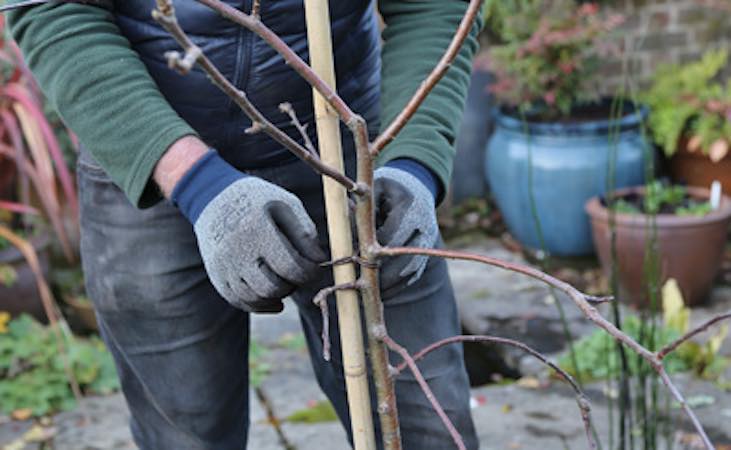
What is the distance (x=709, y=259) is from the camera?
385 centimetres

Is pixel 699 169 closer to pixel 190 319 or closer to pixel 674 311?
pixel 674 311

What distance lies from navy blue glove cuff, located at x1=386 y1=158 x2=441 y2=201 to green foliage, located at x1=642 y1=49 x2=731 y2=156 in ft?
10.1

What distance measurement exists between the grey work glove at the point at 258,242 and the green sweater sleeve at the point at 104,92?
0.17m

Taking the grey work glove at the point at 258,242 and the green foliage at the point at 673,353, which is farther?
the green foliage at the point at 673,353

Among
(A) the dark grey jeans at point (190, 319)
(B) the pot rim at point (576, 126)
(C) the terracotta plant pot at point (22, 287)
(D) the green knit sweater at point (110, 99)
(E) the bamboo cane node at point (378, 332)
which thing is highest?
(D) the green knit sweater at point (110, 99)

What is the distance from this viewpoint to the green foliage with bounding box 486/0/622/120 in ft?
14.4

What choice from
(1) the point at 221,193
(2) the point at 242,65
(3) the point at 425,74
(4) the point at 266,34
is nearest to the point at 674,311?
(3) the point at 425,74

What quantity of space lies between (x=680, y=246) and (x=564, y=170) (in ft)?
2.48

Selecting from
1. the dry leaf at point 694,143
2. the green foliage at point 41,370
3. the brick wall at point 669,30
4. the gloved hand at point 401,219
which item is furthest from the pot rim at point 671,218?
the gloved hand at point 401,219

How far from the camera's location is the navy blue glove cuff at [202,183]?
132cm

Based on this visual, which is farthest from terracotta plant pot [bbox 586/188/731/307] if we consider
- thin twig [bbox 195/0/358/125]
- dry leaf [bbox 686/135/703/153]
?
thin twig [bbox 195/0/358/125]

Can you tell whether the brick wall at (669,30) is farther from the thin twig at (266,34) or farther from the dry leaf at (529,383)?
the thin twig at (266,34)

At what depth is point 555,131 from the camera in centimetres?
446

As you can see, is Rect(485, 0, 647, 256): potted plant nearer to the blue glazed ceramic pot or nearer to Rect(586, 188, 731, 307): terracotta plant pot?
the blue glazed ceramic pot
